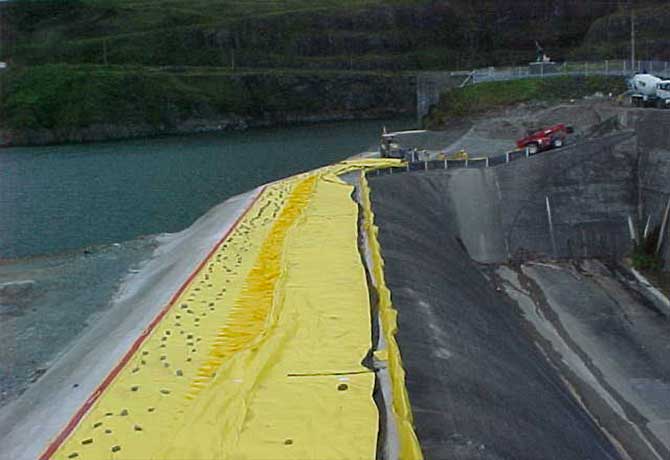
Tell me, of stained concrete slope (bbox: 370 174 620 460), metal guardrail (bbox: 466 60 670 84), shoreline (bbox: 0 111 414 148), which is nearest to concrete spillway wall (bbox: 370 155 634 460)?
stained concrete slope (bbox: 370 174 620 460)

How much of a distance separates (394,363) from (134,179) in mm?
41870

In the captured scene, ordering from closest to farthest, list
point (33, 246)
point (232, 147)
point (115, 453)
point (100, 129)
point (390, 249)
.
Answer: point (115, 453), point (390, 249), point (33, 246), point (232, 147), point (100, 129)

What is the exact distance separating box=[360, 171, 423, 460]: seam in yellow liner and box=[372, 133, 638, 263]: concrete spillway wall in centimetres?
862

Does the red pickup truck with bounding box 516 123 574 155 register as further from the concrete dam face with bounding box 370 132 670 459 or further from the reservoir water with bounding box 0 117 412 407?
the reservoir water with bounding box 0 117 412 407

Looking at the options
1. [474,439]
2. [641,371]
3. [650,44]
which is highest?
[650,44]

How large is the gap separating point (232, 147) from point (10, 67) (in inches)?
1837

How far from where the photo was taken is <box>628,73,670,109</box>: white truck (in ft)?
107

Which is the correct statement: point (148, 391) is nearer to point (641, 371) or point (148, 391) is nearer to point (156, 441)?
point (156, 441)

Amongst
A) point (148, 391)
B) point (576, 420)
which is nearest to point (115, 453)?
point (148, 391)

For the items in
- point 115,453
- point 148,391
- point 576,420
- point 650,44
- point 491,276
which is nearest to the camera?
point 115,453

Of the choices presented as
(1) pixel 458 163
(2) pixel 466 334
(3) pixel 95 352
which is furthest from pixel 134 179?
(2) pixel 466 334

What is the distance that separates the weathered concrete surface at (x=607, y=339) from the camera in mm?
17781

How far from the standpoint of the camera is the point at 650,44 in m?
61.9

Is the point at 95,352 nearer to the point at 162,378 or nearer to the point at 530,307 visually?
the point at 162,378
